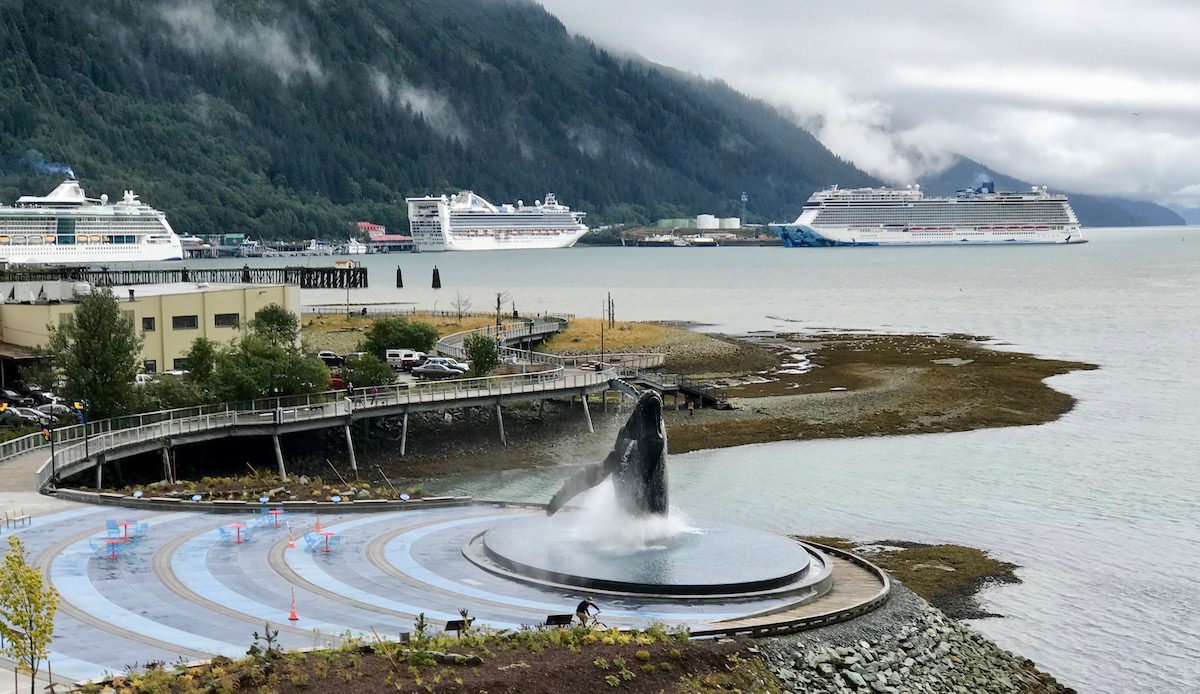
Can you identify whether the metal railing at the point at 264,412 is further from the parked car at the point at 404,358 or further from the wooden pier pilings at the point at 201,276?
the wooden pier pilings at the point at 201,276

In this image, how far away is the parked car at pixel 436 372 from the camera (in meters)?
62.6

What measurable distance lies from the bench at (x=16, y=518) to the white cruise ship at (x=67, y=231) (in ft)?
512

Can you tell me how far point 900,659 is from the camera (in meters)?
25.7

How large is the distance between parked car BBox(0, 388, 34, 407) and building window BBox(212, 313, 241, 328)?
33.5ft

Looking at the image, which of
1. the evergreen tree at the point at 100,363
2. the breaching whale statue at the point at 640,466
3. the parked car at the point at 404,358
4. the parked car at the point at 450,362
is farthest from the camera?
the parked car at the point at 404,358

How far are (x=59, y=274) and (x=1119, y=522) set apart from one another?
59.3 m

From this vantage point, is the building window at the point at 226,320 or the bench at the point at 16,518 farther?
the building window at the point at 226,320

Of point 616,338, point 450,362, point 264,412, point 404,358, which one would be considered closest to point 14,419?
point 264,412

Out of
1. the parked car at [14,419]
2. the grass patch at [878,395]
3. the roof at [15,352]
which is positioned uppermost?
the roof at [15,352]

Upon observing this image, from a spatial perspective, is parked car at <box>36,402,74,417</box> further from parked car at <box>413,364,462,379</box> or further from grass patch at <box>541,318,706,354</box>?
grass patch at <box>541,318,706,354</box>

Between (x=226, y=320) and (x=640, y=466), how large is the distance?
117 feet

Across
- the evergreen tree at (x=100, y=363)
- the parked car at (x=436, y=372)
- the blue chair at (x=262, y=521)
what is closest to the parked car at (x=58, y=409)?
the evergreen tree at (x=100, y=363)

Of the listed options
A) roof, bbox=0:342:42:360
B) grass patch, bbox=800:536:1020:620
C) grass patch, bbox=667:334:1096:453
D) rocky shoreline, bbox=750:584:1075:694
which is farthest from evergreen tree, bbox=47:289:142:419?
rocky shoreline, bbox=750:584:1075:694

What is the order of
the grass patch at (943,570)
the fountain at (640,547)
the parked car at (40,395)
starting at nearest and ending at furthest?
the fountain at (640,547) < the grass patch at (943,570) < the parked car at (40,395)
